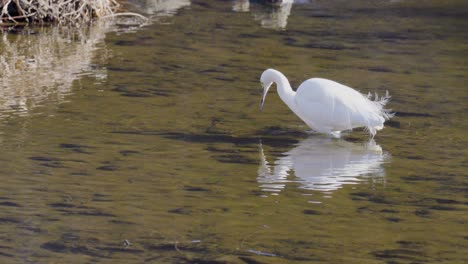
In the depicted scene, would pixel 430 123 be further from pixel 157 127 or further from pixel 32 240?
pixel 32 240

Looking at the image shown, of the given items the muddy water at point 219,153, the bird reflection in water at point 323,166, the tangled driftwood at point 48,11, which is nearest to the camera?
the muddy water at point 219,153

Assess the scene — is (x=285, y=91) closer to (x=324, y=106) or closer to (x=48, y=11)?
(x=324, y=106)

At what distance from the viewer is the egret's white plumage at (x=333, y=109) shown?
756 cm

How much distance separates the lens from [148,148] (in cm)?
717

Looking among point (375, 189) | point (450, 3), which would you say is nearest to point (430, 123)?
point (375, 189)

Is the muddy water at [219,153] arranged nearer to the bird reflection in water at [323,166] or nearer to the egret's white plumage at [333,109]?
the bird reflection in water at [323,166]

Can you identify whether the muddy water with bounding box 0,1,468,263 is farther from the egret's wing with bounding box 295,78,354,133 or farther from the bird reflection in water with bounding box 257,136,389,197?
the egret's wing with bounding box 295,78,354,133

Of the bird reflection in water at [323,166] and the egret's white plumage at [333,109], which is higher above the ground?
the egret's white plumage at [333,109]

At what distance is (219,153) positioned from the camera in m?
7.14

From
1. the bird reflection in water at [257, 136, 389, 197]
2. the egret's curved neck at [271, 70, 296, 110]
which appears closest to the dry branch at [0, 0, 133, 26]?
the egret's curved neck at [271, 70, 296, 110]

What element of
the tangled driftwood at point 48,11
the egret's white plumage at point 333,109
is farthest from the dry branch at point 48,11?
the egret's white plumage at point 333,109

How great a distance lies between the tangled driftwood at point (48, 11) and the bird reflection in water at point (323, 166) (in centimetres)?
592

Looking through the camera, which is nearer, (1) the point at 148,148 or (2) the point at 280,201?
(2) the point at 280,201

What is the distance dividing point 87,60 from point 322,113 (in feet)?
12.5
